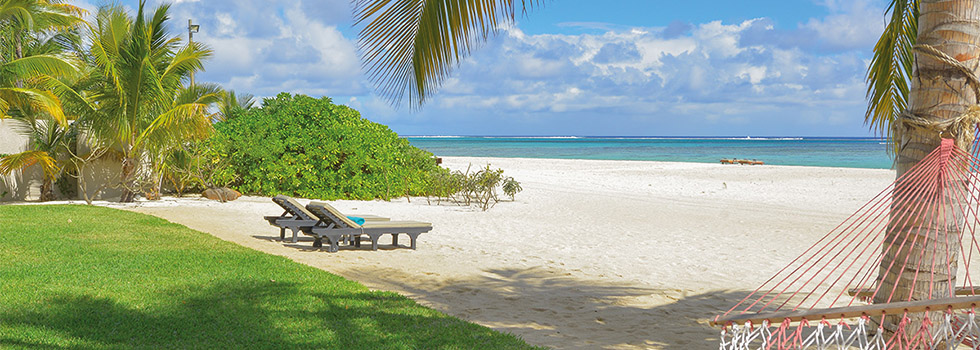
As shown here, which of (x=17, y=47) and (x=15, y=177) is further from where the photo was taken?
(x=17, y=47)

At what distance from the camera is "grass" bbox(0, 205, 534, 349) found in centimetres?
413

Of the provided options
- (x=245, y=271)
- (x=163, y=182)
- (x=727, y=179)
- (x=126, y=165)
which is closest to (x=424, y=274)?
(x=245, y=271)

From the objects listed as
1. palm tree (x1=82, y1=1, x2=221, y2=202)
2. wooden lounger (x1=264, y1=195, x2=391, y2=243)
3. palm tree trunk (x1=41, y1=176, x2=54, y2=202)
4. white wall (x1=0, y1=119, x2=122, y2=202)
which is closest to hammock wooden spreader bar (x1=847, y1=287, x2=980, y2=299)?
wooden lounger (x1=264, y1=195, x2=391, y2=243)

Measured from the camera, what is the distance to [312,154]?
13719mm

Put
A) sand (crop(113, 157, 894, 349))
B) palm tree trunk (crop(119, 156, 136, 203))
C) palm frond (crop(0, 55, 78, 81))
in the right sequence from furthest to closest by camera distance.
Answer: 1. palm frond (crop(0, 55, 78, 81))
2. palm tree trunk (crop(119, 156, 136, 203))
3. sand (crop(113, 157, 894, 349))

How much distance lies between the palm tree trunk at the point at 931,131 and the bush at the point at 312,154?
1142 cm

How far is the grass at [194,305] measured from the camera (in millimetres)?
4133

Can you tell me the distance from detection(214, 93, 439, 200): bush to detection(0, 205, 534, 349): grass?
638 cm

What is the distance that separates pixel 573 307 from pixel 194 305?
280cm

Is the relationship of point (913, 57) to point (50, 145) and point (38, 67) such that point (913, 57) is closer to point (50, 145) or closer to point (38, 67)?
point (50, 145)

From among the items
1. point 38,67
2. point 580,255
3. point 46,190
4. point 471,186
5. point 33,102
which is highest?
point 38,67

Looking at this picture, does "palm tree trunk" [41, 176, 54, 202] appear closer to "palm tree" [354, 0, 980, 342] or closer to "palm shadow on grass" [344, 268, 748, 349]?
"palm shadow on grass" [344, 268, 748, 349]

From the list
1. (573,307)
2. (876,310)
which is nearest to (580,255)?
(573,307)

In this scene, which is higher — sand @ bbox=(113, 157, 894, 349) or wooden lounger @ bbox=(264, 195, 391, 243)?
wooden lounger @ bbox=(264, 195, 391, 243)
